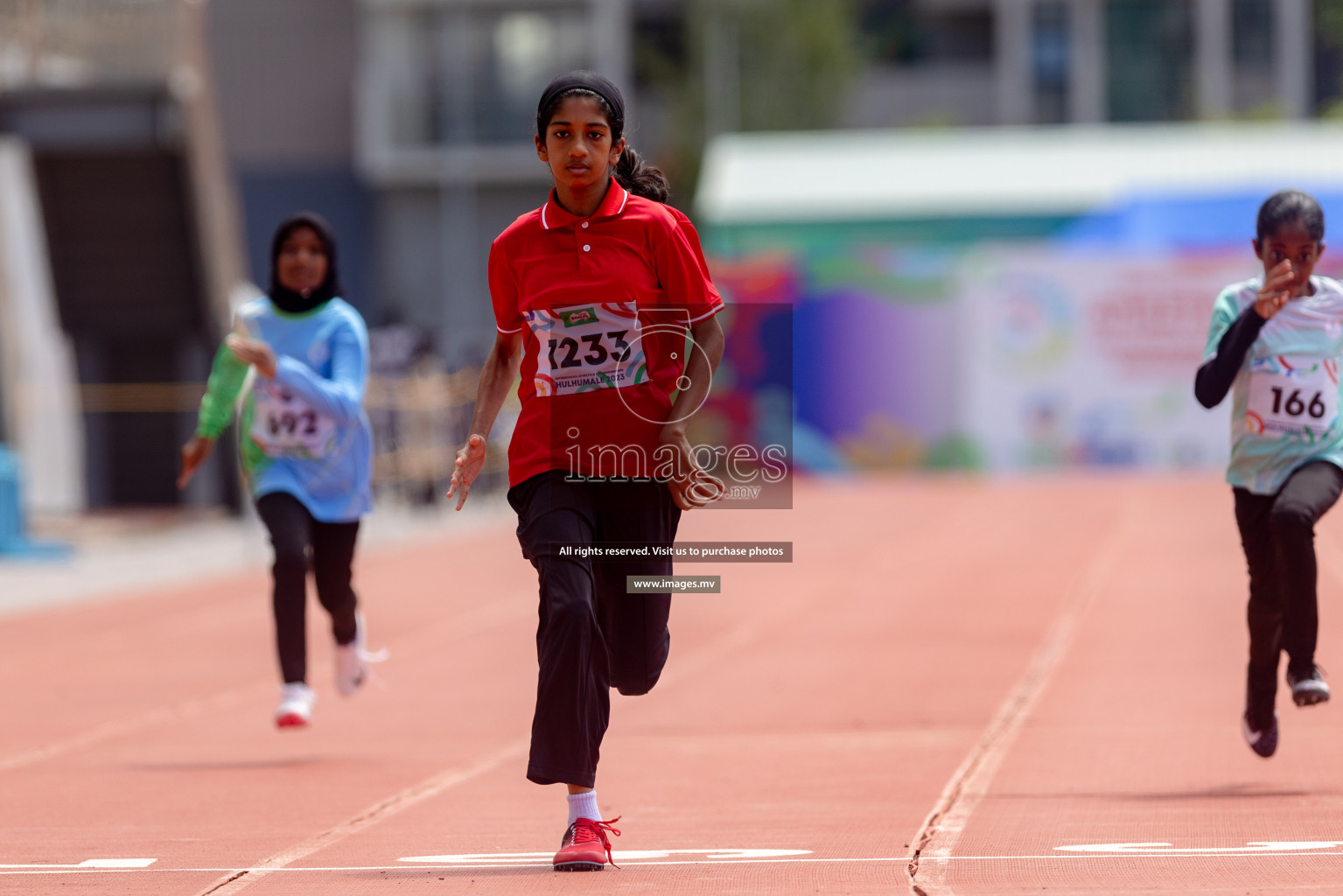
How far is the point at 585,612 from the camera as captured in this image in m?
5.81

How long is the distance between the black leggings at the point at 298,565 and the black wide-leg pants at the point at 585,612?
3071 mm

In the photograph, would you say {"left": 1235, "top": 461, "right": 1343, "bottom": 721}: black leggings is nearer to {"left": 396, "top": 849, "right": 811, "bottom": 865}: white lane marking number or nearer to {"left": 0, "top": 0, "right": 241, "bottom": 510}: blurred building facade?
{"left": 396, "top": 849, "right": 811, "bottom": 865}: white lane marking number

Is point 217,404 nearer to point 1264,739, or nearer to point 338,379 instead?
point 338,379

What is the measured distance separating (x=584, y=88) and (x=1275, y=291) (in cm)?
245

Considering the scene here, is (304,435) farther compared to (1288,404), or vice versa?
(304,435)

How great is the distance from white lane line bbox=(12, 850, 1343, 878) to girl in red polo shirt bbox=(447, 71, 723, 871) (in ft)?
0.97

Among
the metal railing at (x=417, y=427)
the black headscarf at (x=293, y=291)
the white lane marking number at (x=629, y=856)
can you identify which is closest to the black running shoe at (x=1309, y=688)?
the white lane marking number at (x=629, y=856)

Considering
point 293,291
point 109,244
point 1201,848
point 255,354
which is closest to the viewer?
point 1201,848

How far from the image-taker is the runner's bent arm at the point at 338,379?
8.88 metres

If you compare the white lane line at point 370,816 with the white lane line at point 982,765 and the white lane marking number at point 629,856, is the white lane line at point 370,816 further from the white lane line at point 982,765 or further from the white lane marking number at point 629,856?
the white lane line at point 982,765

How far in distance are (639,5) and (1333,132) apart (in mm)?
21203

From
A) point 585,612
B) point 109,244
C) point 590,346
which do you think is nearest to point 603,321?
point 590,346

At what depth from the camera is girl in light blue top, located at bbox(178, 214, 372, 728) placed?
9031 mm

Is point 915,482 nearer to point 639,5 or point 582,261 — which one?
point 639,5
